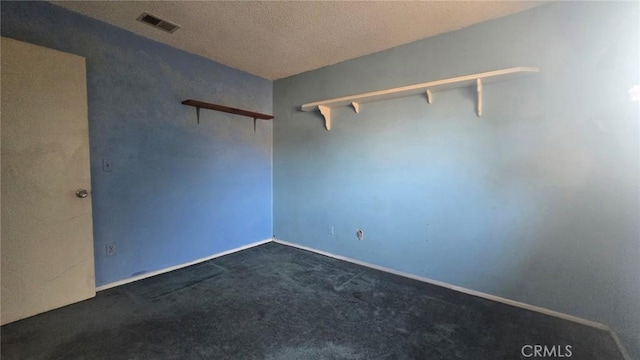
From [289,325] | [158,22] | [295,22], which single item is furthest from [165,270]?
[295,22]

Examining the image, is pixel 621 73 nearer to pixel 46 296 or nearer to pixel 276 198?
pixel 276 198

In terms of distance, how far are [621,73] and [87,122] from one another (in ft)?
14.1

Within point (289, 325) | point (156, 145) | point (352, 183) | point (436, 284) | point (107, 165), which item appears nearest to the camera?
point (289, 325)

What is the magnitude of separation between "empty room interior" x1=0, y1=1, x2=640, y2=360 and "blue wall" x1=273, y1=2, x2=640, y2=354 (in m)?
0.01

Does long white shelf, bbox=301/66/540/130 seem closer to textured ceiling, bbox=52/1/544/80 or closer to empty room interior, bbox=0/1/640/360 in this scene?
empty room interior, bbox=0/1/640/360

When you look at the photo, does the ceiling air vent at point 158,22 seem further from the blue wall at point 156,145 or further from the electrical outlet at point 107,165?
the electrical outlet at point 107,165

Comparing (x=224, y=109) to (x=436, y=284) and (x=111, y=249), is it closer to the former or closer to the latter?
(x=111, y=249)

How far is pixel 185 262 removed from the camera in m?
3.25

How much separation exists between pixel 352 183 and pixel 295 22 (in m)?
1.90

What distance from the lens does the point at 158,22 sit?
250 centimetres

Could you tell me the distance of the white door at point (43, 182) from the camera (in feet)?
6.60

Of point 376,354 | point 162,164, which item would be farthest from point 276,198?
point 376,354

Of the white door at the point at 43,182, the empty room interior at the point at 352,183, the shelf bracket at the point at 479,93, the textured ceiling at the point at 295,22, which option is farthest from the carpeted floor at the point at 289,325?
the textured ceiling at the point at 295,22

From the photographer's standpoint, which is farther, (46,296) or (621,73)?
(46,296)
